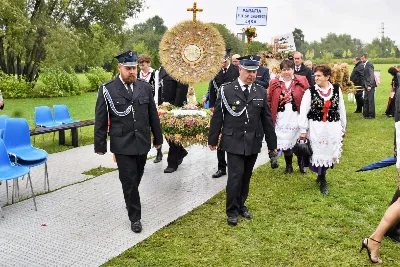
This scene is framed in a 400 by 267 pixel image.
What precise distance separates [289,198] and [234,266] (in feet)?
7.59


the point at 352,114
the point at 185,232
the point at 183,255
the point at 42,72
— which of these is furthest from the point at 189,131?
the point at 42,72

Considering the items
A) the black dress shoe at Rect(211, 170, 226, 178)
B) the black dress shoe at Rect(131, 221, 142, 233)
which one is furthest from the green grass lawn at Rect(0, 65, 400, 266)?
the black dress shoe at Rect(211, 170, 226, 178)

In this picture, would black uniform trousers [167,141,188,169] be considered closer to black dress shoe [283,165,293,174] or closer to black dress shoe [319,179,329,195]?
black dress shoe [283,165,293,174]

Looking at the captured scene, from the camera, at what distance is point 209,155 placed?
31.0ft

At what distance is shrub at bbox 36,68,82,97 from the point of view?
78.8 ft

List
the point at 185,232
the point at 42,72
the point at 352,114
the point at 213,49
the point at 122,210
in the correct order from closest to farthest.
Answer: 1. the point at 185,232
2. the point at 122,210
3. the point at 213,49
4. the point at 352,114
5. the point at 42,72

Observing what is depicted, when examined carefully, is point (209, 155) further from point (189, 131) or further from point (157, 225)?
point (157, 225)

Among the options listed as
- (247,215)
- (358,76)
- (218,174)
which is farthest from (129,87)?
(358,76)

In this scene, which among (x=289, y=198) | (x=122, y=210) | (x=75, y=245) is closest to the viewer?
(x=75, y=245)

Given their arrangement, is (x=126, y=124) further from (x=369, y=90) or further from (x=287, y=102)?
(x=369, y=90)

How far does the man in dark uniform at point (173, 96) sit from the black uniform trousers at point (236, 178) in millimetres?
2539

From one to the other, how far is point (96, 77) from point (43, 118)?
748 inches

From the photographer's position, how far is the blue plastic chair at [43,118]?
10.4 m

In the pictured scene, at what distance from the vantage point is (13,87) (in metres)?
23.6
